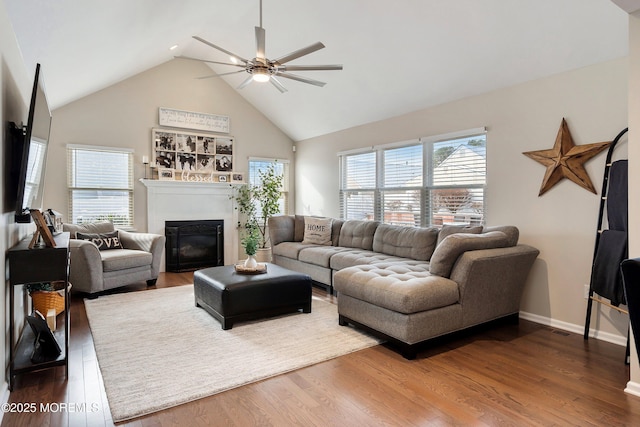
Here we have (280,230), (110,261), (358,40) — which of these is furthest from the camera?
(280,230)

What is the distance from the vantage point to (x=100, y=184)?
574cm

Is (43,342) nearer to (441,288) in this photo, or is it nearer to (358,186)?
(441,288)

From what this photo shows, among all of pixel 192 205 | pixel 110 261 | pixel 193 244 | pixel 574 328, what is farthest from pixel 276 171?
pixel 574 328

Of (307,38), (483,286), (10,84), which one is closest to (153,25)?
(307,38)

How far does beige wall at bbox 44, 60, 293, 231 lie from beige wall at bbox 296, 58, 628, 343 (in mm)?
3878

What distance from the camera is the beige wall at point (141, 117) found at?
5.43 metres

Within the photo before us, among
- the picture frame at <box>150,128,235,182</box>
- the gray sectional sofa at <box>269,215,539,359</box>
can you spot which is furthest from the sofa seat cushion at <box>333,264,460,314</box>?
the picture frame at <box>150,128,235,182</box>

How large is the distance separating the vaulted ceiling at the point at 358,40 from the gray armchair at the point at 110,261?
182 cm

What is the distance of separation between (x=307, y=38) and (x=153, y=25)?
182 centimetres

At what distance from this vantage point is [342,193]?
6.50 metres

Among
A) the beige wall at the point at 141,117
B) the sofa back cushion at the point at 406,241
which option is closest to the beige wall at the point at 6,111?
the beige wall at the point at 141,117

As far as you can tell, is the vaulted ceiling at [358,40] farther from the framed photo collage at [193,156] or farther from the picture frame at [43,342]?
the picture frame at [43,342]

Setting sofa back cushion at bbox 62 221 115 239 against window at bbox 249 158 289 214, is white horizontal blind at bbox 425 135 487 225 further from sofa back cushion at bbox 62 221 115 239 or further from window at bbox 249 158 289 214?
sofa back cushion at bbox 62 221 115 239

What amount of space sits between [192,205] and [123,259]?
1903 millimetres
